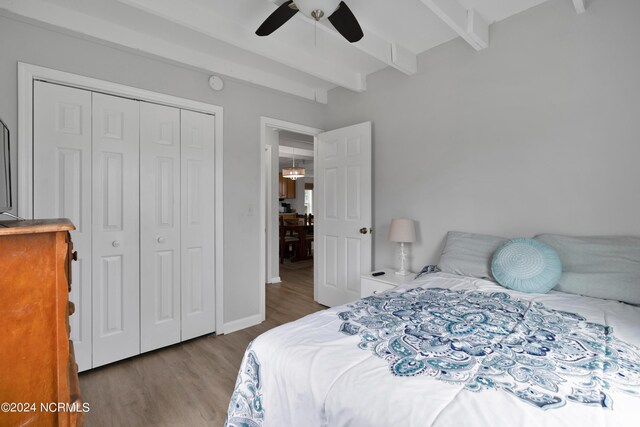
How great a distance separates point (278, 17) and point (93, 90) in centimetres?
146

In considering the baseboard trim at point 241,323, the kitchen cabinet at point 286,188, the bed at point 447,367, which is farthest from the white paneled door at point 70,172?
the kitchen cabinet at point 286,188

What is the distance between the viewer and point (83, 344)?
2.20 metres

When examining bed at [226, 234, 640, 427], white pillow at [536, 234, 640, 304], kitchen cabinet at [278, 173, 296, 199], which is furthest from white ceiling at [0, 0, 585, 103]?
kitchen cabinet at [278, 173, 296, 199]

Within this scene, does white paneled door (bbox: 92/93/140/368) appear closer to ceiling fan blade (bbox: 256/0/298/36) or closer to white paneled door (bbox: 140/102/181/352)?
white paneled door (bbox: 140/102/181/352)

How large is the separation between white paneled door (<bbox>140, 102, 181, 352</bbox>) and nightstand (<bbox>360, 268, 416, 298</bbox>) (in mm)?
1662

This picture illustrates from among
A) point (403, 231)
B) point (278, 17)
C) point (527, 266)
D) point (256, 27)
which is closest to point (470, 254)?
point (527, 266)

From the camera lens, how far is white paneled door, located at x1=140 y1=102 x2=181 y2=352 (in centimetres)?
246

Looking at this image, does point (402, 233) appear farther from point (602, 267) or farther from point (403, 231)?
point (602, 267)

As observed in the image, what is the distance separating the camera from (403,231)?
276 cm

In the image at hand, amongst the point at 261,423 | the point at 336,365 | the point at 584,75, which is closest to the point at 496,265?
the point at 584,75

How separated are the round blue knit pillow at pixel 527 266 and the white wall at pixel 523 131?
1.10ft

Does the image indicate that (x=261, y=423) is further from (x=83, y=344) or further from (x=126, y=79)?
(x=126, y=79)

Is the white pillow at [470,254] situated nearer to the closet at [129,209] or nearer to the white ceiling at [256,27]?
the white ceiling at [256,27]

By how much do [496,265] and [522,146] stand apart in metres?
0.93
